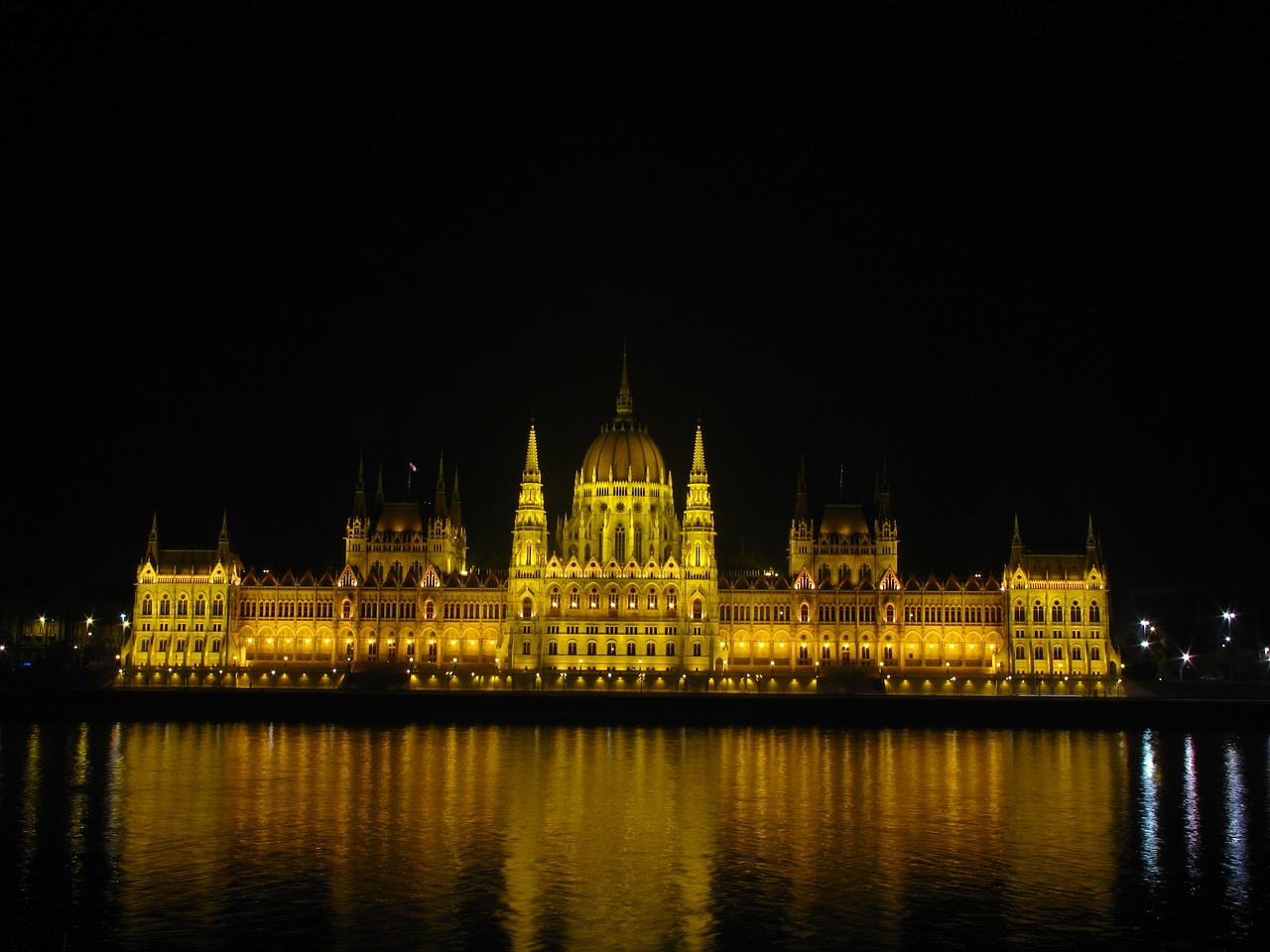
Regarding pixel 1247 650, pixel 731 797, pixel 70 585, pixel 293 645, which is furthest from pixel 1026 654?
pixel 70 585

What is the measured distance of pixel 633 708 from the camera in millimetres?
94000

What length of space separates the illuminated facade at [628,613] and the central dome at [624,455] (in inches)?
62.9

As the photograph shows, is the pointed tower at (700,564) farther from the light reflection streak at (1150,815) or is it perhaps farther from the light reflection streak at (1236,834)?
the light reflection streak at (1236,834)

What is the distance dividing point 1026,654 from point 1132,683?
12458mm

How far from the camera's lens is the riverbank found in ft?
298

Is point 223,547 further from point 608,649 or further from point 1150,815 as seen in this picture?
point 1150,815

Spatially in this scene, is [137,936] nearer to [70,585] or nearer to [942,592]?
[942,592]

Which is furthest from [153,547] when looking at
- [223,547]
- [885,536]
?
[885,536]

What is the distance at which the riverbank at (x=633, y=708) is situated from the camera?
9069 centimetres

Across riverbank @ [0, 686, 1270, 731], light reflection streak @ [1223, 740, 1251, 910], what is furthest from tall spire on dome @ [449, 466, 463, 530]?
light reflection streak @ [1223, 740, 1251, 910]

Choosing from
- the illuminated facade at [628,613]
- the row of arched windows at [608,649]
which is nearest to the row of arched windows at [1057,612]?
the illuminated facade at [628,613]

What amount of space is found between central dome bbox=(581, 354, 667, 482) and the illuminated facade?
5.24 ft

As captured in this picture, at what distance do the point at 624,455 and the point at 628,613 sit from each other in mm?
16672

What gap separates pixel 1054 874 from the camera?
42719 millimetres
